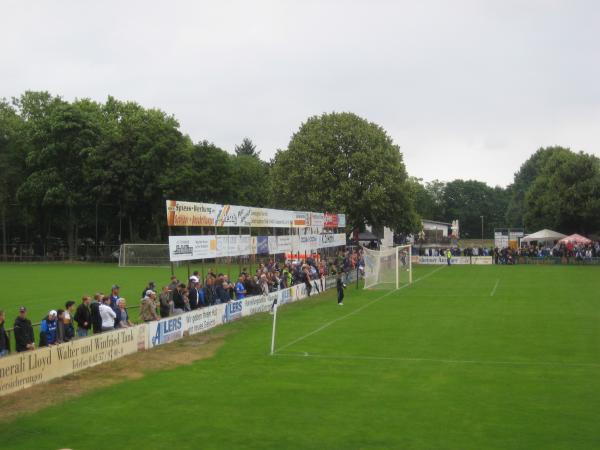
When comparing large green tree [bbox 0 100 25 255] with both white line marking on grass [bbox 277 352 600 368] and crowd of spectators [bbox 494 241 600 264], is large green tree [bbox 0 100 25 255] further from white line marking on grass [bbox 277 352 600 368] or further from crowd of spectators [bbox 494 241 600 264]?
white line marking on grass [bbox 277 352 600 368]

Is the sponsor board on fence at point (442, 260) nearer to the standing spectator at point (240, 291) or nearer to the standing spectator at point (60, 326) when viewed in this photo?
the standing spectator at point (240, 291)

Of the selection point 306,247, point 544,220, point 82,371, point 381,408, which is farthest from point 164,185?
point 381,408

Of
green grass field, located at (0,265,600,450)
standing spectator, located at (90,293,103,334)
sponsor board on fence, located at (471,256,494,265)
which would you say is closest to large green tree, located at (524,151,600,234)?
sponsor board on fence, located at (471,256,494,265)

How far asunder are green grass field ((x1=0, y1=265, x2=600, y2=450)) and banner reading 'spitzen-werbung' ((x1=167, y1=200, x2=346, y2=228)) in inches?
176

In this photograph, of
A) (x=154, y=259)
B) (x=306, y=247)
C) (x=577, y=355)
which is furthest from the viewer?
(x=154, y=259)

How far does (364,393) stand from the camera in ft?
50.4

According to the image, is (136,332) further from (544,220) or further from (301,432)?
(544,220)

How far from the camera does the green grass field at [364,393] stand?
12.1m

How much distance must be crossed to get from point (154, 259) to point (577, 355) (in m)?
52.4

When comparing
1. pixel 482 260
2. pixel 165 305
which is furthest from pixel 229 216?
pixel 482 260

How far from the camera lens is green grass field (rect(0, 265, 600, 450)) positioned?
12125 millimetres

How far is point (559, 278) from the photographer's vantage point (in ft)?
161

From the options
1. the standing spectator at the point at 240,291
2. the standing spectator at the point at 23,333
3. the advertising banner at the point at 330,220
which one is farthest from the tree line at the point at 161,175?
the standing spectator at the point at 23,333

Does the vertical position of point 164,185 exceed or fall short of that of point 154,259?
it exceeds it
